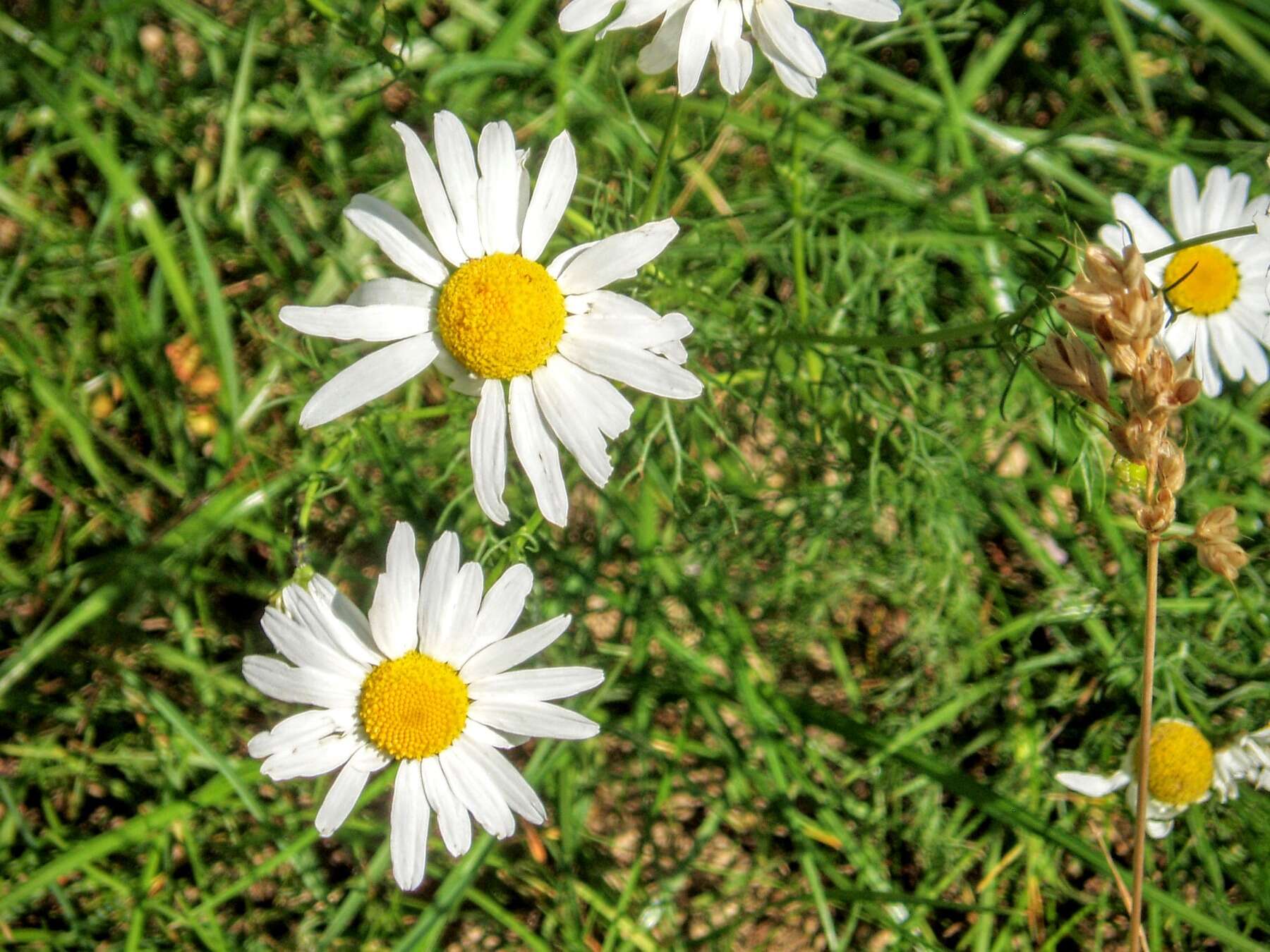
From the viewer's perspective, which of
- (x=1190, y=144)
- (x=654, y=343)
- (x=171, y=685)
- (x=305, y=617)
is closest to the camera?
(x=654, y=343)

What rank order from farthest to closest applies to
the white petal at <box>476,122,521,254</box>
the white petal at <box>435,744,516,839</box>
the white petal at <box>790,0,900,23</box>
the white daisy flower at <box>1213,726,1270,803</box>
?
the white daisy flower at <box>1213,726,1270,803</box>
the white petal at <box>435,744,516,839</box>
the white petal at <box>476,122,521,254</box>
the white petal at <box>790,0,900,23</box>

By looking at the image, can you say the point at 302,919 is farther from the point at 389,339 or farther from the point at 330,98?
the point at 330,98

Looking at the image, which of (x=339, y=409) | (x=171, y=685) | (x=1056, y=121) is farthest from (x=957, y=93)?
(x=171, y=685)

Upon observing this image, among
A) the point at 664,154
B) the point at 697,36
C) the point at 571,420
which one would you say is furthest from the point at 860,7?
the point at 571,420

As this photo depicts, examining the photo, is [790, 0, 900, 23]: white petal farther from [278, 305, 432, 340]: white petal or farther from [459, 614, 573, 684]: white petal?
[459, 614, 573, 684]: white petal

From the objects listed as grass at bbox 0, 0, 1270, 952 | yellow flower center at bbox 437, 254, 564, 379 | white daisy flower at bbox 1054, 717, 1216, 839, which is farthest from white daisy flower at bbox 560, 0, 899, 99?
white daisy flower at bbox 1054, 717, 1216, 839

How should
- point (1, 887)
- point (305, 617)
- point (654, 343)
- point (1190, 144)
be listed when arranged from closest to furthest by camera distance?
1. point (654, 343)
2. point (305, 617)
3. point (1, 887)
4. point (1190, 144)

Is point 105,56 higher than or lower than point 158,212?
higher
